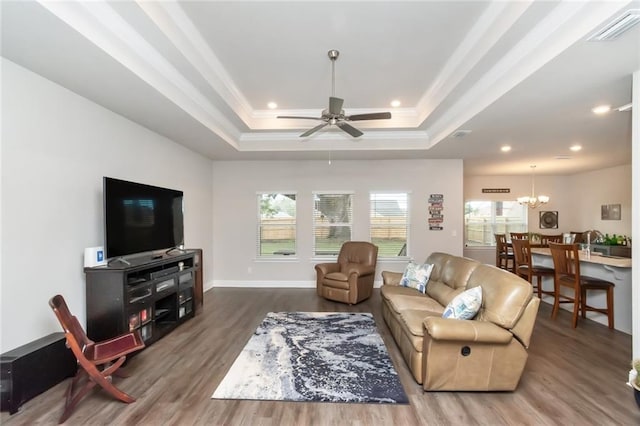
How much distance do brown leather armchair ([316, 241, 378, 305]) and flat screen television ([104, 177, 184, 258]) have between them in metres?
2.45

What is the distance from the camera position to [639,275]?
2447 millimetres

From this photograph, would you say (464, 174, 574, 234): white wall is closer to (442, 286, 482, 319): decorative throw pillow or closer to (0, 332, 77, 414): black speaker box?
(442, 286, 482, 319): decorative throw pillow

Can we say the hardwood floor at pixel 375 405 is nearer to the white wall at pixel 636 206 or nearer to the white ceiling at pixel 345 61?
the white wall at pixel 636 206

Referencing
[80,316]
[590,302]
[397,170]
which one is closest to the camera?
[80,316]

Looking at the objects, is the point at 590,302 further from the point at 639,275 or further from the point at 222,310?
the point at 222,310

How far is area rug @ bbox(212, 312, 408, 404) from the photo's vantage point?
2463mm

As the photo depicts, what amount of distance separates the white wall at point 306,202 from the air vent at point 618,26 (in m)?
4.15

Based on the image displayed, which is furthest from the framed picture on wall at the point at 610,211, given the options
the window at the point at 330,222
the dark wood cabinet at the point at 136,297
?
the dark wood cabinet at the point at 136,297

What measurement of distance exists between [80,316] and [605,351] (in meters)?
5.77

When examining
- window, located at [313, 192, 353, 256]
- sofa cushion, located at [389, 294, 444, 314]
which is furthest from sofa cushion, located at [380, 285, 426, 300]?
window, located at [313, 192, 353, 256]

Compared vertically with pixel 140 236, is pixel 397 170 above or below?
above

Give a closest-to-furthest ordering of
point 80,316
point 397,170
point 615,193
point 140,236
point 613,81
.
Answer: point 613,81 < point 80,316 < point 140,236 < point 397,170 < point 615,193

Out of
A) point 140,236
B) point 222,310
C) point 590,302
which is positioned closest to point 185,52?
point 140,236

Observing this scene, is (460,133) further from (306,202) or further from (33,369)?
(33,369)
